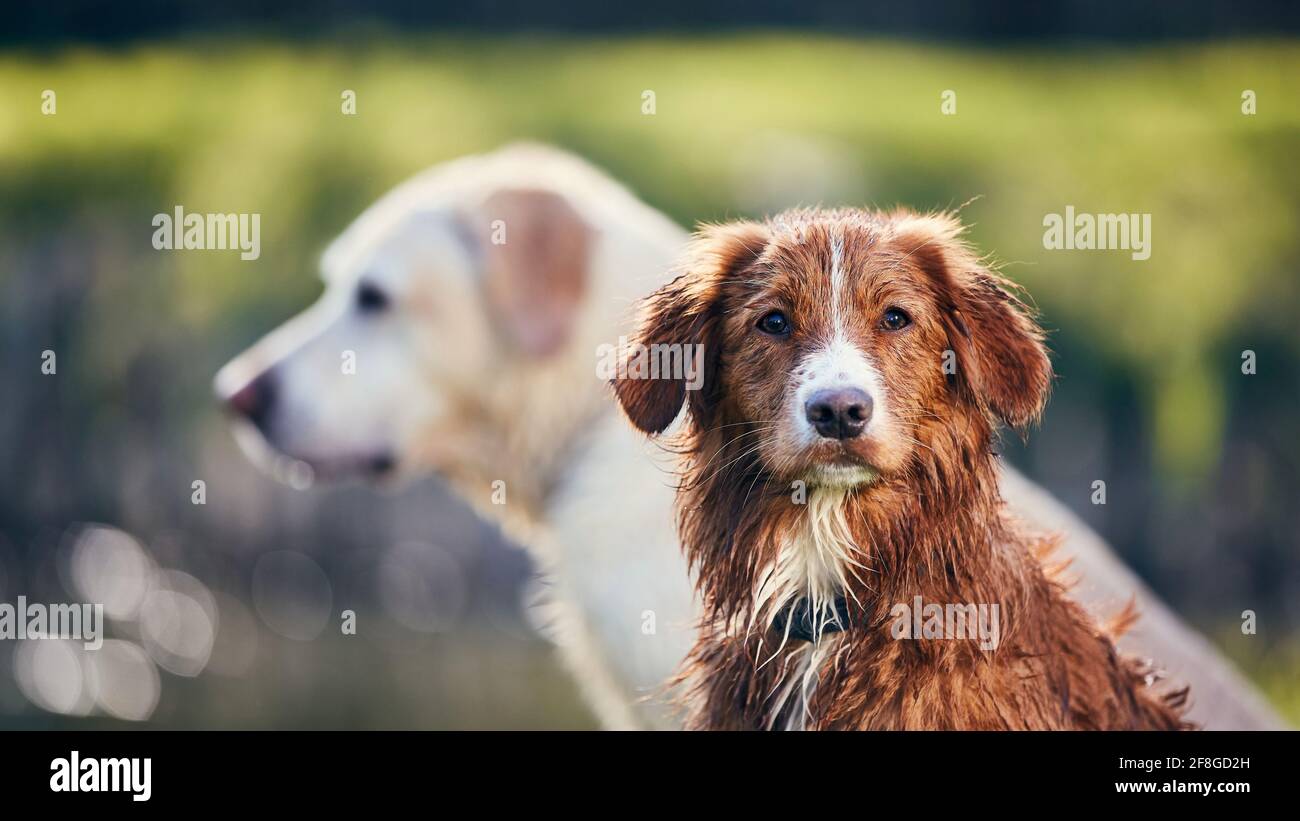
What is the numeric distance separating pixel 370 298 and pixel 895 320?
161 centimetres

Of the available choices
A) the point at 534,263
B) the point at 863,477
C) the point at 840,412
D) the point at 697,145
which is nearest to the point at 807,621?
the point at 863,477

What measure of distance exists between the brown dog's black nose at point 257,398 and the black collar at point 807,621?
1611 millimetres

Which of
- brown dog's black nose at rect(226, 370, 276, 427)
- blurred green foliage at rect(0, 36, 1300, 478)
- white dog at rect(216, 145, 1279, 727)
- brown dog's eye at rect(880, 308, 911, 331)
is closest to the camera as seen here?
brown dog's eye at rect(880, 308, 911, 331)

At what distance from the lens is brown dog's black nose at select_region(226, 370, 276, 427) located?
9.61 feet

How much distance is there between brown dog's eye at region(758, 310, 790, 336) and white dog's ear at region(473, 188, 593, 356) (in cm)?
108

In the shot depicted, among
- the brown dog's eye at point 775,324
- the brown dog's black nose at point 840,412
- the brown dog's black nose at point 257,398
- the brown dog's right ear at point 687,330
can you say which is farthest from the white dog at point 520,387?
the brown dog's black nose at point 840,412

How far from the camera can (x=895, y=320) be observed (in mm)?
1731

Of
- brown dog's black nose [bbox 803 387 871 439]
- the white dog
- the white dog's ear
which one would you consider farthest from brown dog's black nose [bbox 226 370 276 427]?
brown dog's black nose [bbox 803 387 871 439]

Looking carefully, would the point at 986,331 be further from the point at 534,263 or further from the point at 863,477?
the point at 534,263

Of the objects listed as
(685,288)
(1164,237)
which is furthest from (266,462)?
(1164,237)

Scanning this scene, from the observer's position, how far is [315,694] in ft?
14.7

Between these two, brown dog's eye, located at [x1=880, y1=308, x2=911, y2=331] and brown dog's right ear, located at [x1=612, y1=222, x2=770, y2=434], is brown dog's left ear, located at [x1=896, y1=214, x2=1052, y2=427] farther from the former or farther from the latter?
brown dog's right ear, located at [x1=612, y1=222, x2=770, y2=434]

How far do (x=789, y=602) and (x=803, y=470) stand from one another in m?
0.23

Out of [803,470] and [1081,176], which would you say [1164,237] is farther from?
[803,470]
